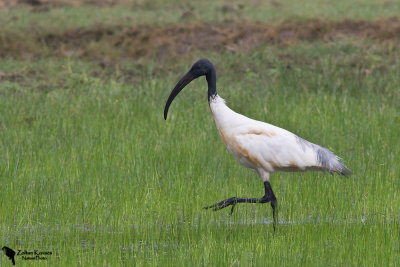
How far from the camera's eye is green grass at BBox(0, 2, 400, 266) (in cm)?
637

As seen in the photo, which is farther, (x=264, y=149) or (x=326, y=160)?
(x=326, y=160)

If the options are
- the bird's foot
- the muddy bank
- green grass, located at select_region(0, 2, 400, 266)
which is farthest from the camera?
the muddy bank

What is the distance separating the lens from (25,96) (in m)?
13.0

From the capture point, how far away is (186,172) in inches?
344

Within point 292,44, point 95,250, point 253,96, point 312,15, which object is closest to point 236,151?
point 95,250

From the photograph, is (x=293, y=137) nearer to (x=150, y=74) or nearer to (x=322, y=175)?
(x=322, y=175)

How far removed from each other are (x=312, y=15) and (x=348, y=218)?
13787 mm

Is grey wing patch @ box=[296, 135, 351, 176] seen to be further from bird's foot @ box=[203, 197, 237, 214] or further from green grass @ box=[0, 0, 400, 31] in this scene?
green grass @ box=[0, 0, 400, 31]

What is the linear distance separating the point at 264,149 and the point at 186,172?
1.64 m

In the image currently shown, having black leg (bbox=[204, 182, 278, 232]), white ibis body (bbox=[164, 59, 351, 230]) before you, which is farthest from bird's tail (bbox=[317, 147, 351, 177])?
black leg (bbox=[204, 182, 278, 232])

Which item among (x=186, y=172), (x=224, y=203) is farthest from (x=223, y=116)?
(x=186, y=172)

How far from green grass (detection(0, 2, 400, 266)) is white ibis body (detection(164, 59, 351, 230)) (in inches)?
12.9

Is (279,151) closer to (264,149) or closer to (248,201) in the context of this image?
(264,149)

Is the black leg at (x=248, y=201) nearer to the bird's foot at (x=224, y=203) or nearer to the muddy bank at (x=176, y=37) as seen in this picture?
the bird's foot at (x=224, y=203)
